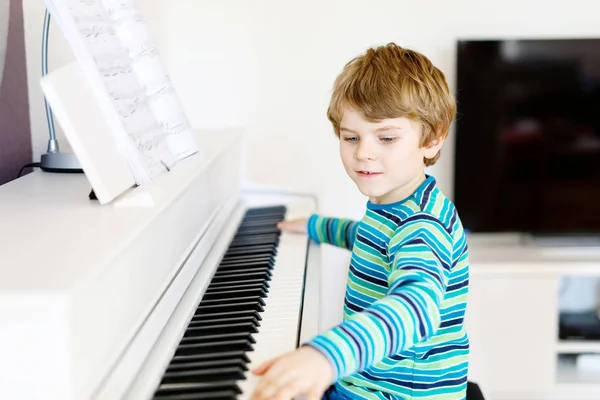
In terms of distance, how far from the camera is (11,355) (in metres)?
0.80

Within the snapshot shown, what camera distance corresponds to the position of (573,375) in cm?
268

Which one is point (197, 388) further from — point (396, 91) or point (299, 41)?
point (299, 41)

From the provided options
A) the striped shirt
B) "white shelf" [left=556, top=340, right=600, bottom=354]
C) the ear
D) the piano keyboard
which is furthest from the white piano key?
"white shelf" [left=556, top=340, right=600, bottom=354]

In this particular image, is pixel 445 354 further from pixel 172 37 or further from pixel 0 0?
pixel 172 37

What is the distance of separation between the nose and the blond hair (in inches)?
1.8

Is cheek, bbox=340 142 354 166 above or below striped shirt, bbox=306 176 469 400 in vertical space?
above

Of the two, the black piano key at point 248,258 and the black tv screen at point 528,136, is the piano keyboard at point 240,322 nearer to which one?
the black piano key at point 248,258

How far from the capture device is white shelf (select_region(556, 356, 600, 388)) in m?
2.64

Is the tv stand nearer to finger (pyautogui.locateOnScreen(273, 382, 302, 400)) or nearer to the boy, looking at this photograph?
the boy

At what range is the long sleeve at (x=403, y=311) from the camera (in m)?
0.94

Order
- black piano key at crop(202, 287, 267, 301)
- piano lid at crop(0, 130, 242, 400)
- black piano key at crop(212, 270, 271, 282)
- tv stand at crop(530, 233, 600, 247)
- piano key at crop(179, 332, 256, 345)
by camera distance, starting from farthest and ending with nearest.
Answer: tv stand at crop(530, 233, 600, 247), black piano key at crop(212, 270, 271, 282), black piano key at crop(202, 287, 267, 301), piano key at crop(179, 332, 256, 345), piano lid at crop(0, 130, 242, 400)

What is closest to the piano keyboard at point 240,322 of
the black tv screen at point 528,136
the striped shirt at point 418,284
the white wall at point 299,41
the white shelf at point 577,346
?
the striped shirt at point 418,284

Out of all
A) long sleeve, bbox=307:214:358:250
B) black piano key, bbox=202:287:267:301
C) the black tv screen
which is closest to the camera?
black piano key, bbox=202:287:267:301

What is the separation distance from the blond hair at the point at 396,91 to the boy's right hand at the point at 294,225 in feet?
1.95
